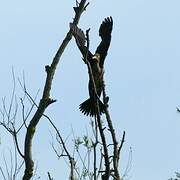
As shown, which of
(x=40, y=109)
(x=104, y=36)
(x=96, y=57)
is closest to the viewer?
(x=96, y=57)

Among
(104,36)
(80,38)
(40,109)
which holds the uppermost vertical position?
(104,36)

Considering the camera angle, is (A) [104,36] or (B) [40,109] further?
(A) [104,36]

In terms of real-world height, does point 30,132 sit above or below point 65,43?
below

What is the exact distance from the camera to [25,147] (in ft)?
15.0

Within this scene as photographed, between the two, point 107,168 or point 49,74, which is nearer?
point 107,168

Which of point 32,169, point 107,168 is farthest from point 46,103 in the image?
point 107,168

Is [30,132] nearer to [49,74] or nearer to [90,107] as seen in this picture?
[49,74]

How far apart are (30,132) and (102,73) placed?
0.93 m

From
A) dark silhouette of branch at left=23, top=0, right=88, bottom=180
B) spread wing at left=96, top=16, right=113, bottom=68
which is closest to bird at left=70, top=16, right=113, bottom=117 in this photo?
spread wing at left=96, top=16, right=113, bottom=68

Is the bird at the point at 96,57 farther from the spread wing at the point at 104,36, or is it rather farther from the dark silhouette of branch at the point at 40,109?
the dark silhouette of branch at the point at 40,109

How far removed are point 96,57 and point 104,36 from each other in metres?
1.34

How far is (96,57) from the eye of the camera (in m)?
4.18

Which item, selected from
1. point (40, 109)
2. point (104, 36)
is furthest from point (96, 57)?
point (104, 36)

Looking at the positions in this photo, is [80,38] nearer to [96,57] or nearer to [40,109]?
[96,57]
